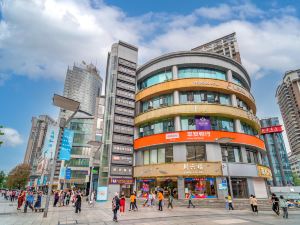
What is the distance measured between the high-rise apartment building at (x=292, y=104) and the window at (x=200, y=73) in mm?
119312

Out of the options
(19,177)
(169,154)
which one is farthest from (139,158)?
(19,177)

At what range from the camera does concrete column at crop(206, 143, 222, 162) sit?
86.8 ft

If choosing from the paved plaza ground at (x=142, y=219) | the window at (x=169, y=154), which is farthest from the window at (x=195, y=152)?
the paved plaza ground at (x=142, y=219)

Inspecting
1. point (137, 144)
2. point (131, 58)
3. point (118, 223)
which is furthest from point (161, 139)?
point (131, 58)

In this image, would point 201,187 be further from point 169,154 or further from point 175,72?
point 175,72

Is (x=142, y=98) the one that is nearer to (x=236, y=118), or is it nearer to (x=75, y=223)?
(x=236, y=118)

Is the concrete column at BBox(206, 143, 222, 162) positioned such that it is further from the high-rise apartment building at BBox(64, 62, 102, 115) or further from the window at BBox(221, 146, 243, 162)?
the high-rise apartment building at BBox(64, 62, 102, 115)

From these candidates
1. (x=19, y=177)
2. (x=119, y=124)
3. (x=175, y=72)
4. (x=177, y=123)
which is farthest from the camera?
(x=19, y=177)

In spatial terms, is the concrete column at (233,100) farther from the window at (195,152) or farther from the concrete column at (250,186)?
the concrete column at (250,186)

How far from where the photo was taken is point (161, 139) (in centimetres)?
2878

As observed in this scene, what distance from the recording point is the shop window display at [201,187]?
25.5m

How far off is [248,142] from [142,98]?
721 inches

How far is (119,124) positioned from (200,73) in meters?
21.0

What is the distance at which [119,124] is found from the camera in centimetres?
4319
